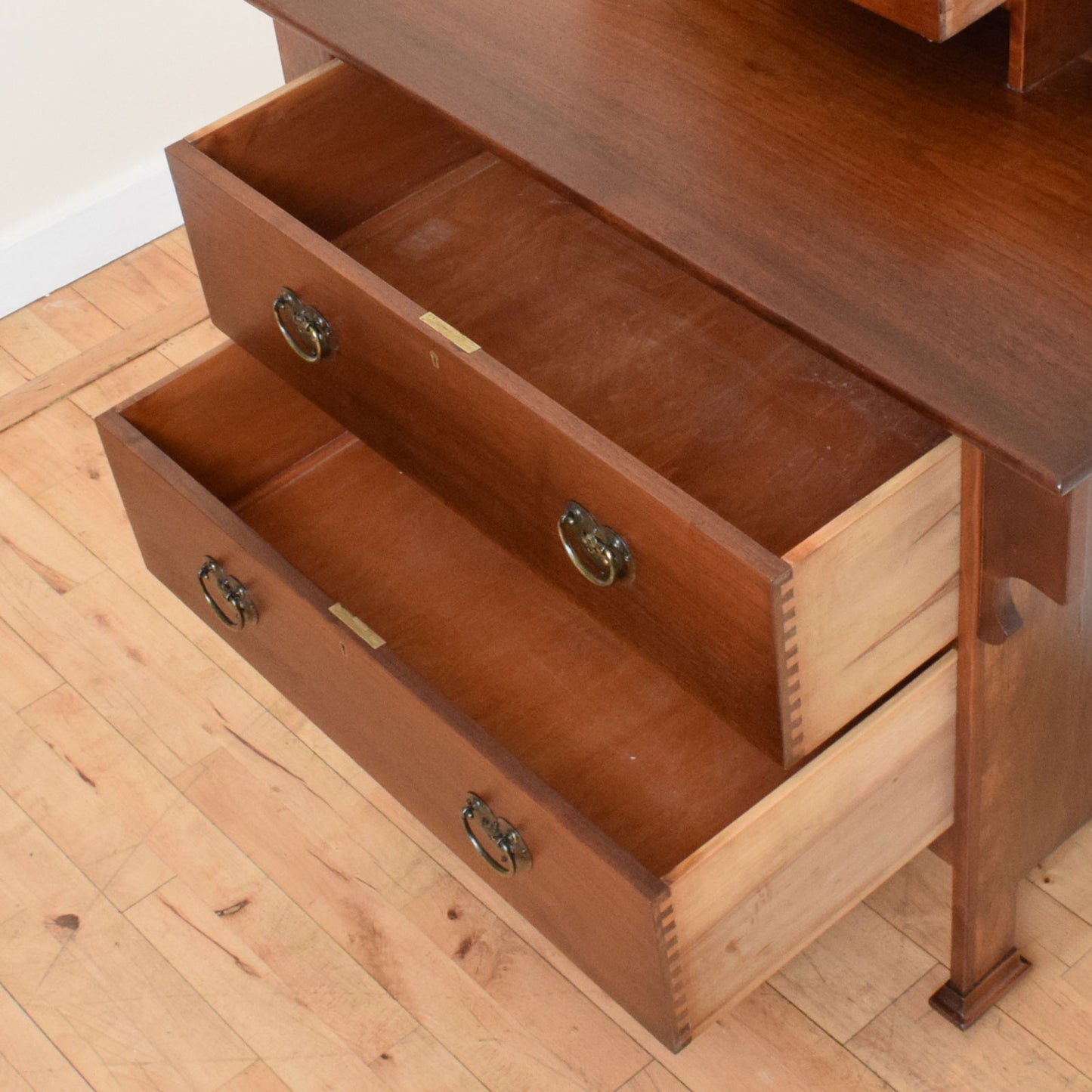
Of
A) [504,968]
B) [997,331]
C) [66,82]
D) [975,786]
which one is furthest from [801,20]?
[66,82]

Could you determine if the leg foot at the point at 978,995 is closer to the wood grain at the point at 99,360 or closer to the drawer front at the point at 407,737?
the drawer front at the point at 407,737

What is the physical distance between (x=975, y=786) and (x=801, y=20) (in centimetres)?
50

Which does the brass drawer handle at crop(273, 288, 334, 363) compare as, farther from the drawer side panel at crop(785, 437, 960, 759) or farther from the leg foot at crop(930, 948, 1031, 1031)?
the leg foot at crop(930, 948, 1031, 1031)

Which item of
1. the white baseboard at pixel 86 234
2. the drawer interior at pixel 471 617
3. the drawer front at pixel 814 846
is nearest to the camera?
the drawer front at pixel 814 846

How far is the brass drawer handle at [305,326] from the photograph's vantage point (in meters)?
1.08

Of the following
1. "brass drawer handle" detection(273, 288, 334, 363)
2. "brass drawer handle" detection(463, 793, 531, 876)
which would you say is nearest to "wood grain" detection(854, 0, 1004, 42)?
"brass drawer handle" detection(273, 288, 334, 363)

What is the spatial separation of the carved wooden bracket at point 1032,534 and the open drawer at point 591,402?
0.07 feet

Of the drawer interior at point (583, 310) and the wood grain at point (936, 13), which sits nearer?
the wood grain at point (936, 13)

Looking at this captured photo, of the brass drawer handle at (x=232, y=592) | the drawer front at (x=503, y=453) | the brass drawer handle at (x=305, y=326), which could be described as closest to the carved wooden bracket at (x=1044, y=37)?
the drawer front at (x=503, y=453)

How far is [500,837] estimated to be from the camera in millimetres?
1026

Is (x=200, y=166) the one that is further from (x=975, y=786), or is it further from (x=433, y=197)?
(x=975, y=786)

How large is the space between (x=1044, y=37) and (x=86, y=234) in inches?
54.5

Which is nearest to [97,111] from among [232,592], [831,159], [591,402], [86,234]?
[86,234]

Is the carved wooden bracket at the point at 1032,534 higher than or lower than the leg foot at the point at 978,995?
higher
